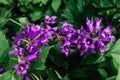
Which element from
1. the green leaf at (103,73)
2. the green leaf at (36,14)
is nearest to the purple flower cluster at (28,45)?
the green leaf at (103,73)

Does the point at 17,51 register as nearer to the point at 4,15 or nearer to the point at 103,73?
the point at 103,73

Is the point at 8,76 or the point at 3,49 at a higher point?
the point at 3,49

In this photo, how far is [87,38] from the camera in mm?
2990

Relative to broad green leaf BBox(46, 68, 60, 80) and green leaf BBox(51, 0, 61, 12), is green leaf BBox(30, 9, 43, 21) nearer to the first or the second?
green leaf BBox(51, 0, 61, 12)

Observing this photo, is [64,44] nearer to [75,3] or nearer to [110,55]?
[110,55]

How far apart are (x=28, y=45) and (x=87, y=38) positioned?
489 mm

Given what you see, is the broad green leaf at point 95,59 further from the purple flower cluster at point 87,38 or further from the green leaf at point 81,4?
the green leaf at point 81,4

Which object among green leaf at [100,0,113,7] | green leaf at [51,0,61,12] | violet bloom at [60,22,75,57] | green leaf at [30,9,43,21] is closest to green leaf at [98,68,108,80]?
Result: violet bloom at [60,22,75,57]

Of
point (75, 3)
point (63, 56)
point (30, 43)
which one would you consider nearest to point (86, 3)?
point (75, 3)

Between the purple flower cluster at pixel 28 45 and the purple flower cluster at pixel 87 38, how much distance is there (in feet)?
A: 0.45

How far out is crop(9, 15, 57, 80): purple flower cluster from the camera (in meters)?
Result: 2.73

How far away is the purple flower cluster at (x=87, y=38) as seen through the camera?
9.74ft

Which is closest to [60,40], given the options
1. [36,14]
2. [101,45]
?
[101,45]

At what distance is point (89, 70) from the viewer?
3270 millimetres
